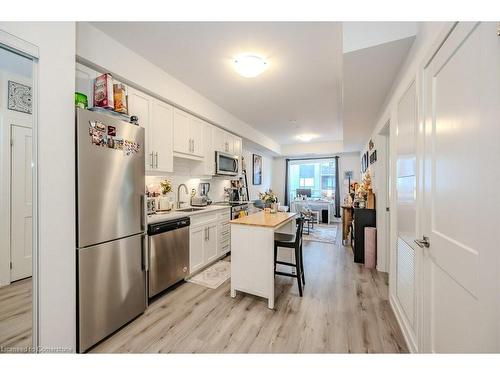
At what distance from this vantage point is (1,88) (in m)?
1.19

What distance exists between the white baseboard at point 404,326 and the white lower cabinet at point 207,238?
2368 millimetres

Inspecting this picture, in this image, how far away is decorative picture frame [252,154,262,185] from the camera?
21.1ft

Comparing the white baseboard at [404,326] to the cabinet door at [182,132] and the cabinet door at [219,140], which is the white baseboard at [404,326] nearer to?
the cabinet door at [182,132]

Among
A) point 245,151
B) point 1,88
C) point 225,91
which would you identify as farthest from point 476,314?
point 245,151

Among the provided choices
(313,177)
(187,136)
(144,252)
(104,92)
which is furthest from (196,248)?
(313,177)

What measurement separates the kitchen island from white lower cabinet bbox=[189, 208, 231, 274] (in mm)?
800

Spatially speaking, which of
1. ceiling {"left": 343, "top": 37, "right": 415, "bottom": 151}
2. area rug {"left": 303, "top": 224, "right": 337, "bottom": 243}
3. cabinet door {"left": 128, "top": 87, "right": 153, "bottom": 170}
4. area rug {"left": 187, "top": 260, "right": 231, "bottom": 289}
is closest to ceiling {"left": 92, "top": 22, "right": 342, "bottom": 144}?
ceiling {"left": 343, "top": 37, "right": 415, "bottom": 151}

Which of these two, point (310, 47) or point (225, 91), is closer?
point (310, 47)

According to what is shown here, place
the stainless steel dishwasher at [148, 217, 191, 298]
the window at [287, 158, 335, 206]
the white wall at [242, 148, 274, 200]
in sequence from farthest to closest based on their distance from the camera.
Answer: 1. the window at [287, 158, 335, 206]
2. the white wall at [242, 148, 274, 200]
3. the stainless steel dishwasher at [148, 217, 191, 298]

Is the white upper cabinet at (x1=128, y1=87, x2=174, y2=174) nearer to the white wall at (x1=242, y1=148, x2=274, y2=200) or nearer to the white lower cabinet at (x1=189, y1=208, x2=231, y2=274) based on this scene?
the white lower cabinet at (x1=189, y1=208, x2=231, y2=274)

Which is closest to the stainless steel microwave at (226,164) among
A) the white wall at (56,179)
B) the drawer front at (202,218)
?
the drawer front at (202,218)
